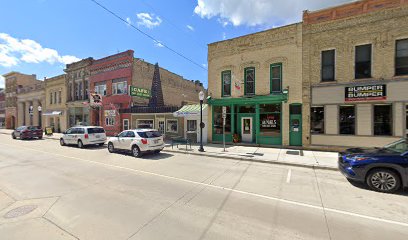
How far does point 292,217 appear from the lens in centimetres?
442

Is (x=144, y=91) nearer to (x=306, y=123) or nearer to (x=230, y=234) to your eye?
(x=306, y=123)

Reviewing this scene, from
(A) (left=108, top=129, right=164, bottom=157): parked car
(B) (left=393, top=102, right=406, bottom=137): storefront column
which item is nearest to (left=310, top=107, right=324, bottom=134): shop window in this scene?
(B) (left=393, top=102, right=406, bottom=137): storefront column

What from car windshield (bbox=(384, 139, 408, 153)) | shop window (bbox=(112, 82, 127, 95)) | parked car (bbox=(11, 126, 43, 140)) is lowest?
parked car (bbox=(11, 126, 43, 140))

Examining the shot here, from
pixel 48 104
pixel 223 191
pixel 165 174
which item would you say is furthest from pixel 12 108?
pixel 223 191

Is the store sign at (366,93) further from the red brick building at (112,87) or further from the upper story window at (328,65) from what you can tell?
the red brick building at (112,87)

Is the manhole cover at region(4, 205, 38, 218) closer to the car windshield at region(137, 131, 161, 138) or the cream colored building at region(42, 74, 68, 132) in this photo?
the car windshield at region(137, 131, 161, 138)

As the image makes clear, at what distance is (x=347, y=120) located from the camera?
12398 millimetres

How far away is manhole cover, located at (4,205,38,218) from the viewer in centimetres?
452

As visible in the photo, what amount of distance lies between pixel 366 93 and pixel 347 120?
1.87 metres

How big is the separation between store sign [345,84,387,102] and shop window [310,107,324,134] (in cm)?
164

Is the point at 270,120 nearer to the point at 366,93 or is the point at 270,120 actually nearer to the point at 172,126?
the point at 366,93

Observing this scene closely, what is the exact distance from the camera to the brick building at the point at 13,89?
4044cm

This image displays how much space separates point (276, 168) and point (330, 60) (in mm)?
8793

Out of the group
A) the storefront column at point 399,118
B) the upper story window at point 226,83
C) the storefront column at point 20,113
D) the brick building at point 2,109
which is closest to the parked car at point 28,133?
the storefront column at point 20,113
